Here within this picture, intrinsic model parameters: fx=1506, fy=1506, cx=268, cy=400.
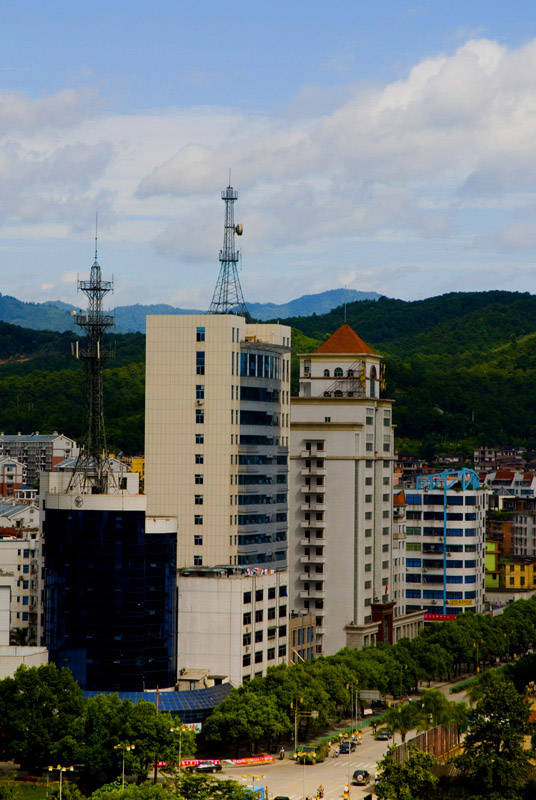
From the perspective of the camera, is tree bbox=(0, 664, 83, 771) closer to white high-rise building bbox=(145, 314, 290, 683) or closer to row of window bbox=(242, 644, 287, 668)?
row of window bbox=(242, 644, 287, 668)

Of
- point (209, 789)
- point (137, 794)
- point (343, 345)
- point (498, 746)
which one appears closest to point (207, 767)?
point (209, 789)

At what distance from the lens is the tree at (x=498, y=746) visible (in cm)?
11650

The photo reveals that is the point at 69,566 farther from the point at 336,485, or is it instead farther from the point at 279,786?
the point at 336,485

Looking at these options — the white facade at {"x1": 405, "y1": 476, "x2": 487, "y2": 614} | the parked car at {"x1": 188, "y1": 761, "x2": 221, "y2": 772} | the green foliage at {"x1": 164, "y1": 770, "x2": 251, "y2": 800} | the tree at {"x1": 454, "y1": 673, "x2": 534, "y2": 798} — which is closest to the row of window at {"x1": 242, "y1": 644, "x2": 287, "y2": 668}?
the parked car at {"x1": 188, "y1": 761, "x2": 221, "y2": 772}

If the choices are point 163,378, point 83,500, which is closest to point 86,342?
point 163,378

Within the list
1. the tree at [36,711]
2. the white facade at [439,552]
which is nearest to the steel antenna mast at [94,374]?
the tree at [36,711]

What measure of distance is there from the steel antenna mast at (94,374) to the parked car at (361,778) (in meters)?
34.8

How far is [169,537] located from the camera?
130125mm

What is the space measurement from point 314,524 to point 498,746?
49813 millimetres

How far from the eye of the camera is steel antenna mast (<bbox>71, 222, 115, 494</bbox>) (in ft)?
451

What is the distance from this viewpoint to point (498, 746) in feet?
392

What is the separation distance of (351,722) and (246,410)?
3203 cm

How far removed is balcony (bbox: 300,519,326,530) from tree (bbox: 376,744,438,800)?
54.3 metres

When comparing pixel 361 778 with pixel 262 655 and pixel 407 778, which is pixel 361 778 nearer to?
pixel 407 778
